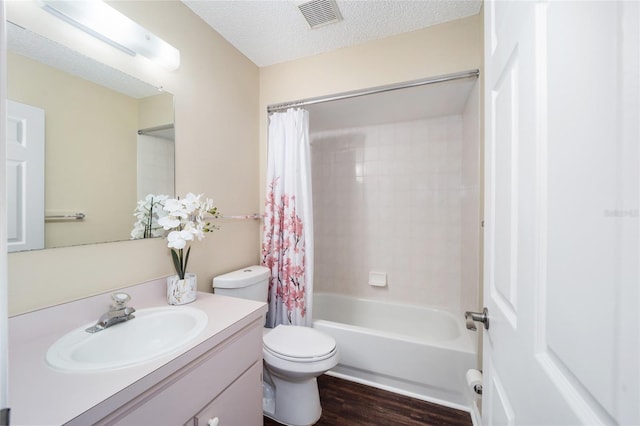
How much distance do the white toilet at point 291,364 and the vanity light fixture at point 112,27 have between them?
1.28 metres

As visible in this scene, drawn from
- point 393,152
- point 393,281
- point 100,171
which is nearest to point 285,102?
point 393,152

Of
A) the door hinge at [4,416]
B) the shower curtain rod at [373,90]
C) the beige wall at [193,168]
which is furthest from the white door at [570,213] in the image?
the beige wall at [193,168]

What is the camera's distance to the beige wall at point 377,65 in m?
1.55

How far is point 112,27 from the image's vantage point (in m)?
1.10

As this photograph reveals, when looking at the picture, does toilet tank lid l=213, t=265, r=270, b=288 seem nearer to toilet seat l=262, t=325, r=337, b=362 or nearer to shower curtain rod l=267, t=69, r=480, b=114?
toilet seat l=262, t=325, r=337, b=362

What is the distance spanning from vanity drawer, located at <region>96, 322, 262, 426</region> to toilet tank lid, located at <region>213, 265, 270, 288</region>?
A: 0.49m

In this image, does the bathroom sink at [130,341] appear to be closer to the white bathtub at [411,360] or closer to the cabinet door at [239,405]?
the cabinet door at [239,405]

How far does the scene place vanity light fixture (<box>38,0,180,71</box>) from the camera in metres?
0.98

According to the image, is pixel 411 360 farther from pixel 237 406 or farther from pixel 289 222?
pixel 289 222

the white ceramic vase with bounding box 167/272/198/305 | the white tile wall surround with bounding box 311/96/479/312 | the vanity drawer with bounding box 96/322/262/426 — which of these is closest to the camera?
the vanity drawer with bounding box 96/322/262/426

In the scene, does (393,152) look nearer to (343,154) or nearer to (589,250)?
(343,154)

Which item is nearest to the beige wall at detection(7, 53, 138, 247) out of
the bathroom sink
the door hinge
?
the bathroom sink

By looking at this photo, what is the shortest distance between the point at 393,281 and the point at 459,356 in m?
1.00

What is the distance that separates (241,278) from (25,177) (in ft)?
3.47
